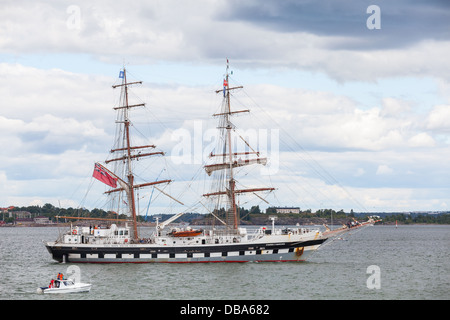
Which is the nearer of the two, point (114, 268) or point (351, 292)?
point (351, 292)

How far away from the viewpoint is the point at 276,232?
92625 millimetres

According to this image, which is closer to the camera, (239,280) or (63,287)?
(63,287)

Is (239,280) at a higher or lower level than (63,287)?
lower
